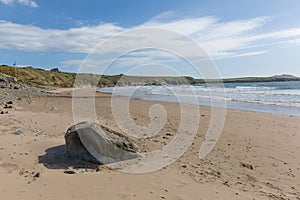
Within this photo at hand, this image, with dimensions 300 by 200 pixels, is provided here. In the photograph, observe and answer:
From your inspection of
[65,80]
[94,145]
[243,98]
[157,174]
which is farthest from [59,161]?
[65,80]

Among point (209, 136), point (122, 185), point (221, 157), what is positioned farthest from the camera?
point (209, 136)

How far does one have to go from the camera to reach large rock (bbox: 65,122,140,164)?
257 inches

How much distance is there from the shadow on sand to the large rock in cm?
16

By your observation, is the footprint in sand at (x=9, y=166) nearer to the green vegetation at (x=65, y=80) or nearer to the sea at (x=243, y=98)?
the sea at (x=243, y=98)

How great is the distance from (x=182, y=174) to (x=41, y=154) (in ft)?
12.4

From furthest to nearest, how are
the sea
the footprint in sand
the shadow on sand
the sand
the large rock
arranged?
the sea → the large rock → the shadow on sand → the footprint in sand → the sand

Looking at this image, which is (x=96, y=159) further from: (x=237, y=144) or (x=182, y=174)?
(x=237, y=144)

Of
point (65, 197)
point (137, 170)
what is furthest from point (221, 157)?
point (65, 197)

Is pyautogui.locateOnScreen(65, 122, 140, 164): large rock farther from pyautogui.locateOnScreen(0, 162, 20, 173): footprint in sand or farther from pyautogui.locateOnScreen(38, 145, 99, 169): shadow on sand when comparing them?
pyautogui.locateOnScreen(0, 162, 20, 173): footprint in sand

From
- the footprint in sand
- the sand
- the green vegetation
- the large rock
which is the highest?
the green vegetation

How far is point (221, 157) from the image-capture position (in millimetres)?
7793

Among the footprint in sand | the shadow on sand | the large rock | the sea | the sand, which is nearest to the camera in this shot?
the sand

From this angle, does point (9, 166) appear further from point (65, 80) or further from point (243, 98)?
point (65, 80)

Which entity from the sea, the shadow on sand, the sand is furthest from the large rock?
the sea
